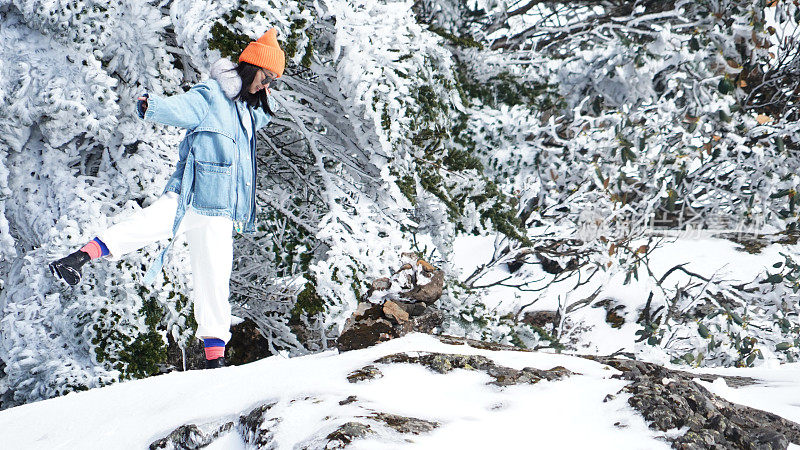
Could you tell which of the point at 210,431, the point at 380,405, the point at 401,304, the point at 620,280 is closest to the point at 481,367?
the point at 380,405

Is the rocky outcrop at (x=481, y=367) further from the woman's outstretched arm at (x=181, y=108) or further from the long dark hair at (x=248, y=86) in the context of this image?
the long dark hair at (x=248, y=86)

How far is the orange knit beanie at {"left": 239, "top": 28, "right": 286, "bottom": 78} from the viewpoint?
3891 millimetres

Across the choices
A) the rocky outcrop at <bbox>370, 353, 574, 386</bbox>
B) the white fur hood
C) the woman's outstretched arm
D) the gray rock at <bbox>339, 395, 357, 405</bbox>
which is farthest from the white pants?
the gray rock at <bbox>339, 395, 357, 405</bbox>

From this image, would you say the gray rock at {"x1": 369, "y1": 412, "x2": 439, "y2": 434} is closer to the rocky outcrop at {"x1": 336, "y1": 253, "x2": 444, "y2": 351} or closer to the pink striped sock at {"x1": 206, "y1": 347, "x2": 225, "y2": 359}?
the rocky outcrop at {"x1": 336, "y1": 253, "x2": 444, "y2": 351}

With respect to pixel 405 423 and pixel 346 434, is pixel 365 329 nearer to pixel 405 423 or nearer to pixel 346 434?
pixel 405 423

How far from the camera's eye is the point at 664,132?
6879mm

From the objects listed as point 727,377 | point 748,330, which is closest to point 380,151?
point 727,377

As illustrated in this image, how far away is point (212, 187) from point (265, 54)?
721 mm

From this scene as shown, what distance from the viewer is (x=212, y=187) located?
385 centimetres

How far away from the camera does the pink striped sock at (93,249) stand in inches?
142

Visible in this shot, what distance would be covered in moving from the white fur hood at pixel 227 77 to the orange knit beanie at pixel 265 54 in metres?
0.08

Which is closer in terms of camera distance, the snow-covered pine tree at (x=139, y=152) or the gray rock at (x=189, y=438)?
the gray rock at (x=189, y=438)

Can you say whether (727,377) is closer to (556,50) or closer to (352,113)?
(352,113)

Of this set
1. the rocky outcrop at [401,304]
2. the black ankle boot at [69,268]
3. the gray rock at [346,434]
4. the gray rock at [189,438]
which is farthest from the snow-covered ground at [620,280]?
the gray rock at [346,434]
